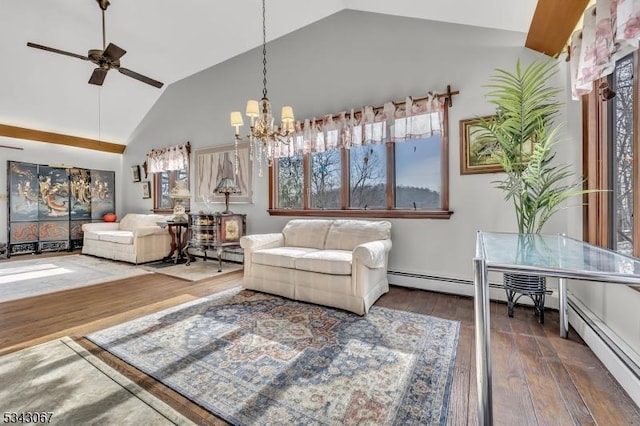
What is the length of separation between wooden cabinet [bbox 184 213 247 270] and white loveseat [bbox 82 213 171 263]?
3.71 ft

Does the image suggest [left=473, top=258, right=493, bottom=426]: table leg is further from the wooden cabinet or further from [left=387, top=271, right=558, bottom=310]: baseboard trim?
the wooden cabinet

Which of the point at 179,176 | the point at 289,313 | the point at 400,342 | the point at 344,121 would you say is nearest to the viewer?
the point at 400,342

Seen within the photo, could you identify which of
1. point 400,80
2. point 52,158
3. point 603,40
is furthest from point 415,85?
point 52,158

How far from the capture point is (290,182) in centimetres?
442

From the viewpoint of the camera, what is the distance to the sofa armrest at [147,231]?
5012 millimetres

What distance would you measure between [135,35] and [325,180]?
12.0ft

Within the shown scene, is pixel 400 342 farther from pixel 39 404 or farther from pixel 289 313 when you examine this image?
pixel 39 404

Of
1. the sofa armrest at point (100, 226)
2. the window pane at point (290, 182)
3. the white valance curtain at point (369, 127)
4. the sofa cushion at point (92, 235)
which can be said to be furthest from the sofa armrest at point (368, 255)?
the sofa armrest at point (100, 226)

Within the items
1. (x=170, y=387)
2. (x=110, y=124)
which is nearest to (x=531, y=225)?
(x=170, y=387)

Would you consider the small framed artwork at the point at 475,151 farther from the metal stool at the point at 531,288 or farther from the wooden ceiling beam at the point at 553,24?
the metal stool at the point at 531,288

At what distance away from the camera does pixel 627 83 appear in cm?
182

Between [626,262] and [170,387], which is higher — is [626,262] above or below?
above

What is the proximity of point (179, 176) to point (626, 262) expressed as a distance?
645 cm

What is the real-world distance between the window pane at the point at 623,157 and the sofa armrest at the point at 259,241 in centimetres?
313
